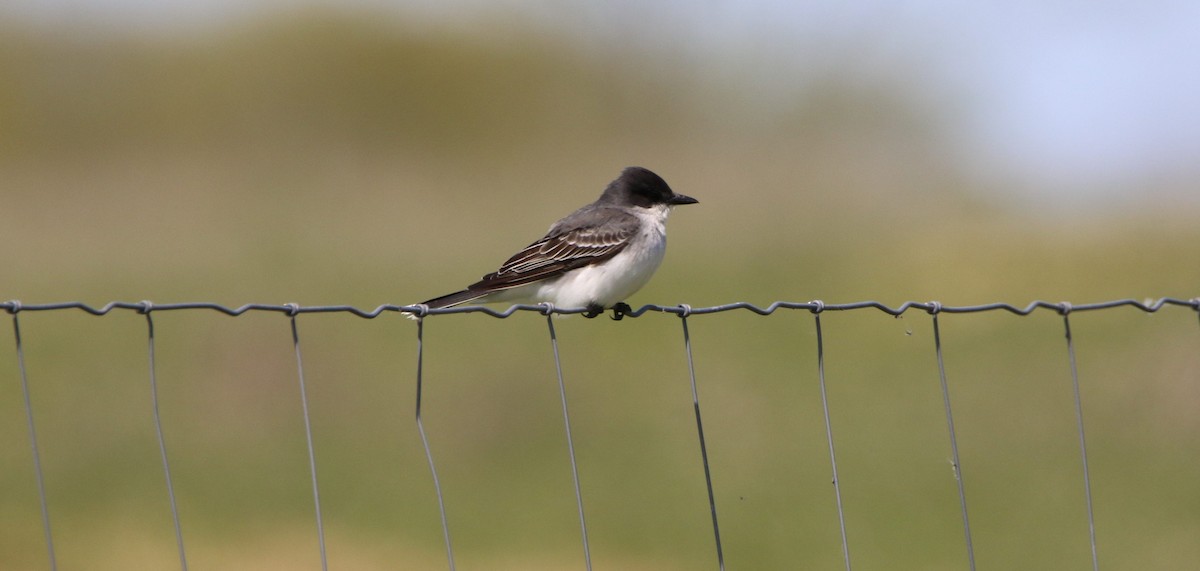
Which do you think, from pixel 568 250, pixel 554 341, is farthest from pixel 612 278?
pixel 554 341

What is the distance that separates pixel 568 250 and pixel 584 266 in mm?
205

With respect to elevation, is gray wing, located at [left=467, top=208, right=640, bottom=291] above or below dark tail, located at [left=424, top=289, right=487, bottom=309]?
above

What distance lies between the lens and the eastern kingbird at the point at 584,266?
7.14m

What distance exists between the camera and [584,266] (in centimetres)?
732

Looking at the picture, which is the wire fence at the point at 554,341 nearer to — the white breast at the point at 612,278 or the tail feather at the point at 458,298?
the white breast at the point at 612,278

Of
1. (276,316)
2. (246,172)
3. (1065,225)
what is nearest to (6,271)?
(276,316)

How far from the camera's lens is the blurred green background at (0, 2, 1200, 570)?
463 inches

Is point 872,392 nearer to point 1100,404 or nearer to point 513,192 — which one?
point 1100,404

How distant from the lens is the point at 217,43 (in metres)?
31.3

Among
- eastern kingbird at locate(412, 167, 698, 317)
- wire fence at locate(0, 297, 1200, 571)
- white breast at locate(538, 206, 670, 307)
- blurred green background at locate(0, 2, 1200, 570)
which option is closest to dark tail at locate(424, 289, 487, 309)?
eastern kingbird at locate(412, 167, 698, 317)

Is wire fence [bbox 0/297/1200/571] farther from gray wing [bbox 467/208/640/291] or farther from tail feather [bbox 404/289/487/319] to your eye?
tail feather [bbox 404/289/487/319]

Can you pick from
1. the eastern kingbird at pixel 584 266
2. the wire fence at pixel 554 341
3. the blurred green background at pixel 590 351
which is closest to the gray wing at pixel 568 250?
the eastern kingbird at pixel 584 266

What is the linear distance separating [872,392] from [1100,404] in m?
2.27

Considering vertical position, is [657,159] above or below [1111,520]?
above
